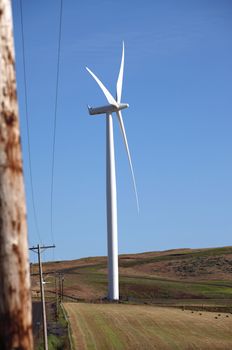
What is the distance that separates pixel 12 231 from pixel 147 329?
5783cm

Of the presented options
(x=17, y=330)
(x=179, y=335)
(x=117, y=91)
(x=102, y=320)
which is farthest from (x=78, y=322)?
(x=17, y=330)

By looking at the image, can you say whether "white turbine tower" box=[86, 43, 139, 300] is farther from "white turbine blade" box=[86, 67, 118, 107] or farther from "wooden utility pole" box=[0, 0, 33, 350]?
"wooden utility pole" box=[0, 0, 33, 350]

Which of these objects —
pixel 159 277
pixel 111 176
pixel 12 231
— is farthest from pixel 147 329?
pixel 159 277

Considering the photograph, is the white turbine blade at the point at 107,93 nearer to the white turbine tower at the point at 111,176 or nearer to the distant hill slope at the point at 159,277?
the white turbine tower at the point at 111,176

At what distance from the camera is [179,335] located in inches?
2311

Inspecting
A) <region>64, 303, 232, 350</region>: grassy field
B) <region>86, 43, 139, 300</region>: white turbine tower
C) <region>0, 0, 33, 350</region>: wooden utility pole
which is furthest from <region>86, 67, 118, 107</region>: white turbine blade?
<region>0, 0, 33, 350</region>: wooden utility pole

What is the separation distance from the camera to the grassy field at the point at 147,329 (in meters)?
52.7

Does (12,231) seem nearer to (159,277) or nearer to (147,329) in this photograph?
(147,329)

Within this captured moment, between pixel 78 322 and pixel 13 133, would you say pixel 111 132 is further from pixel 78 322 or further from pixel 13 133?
pixel 13 133

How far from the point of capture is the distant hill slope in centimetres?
11712

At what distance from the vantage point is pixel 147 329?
6250 centimetres

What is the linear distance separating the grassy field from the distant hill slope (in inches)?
1374

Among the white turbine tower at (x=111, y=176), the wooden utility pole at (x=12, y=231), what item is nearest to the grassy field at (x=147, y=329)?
the white turbine tower at (x=111, y=176)

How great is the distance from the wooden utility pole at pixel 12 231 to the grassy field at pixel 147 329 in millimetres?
44698
